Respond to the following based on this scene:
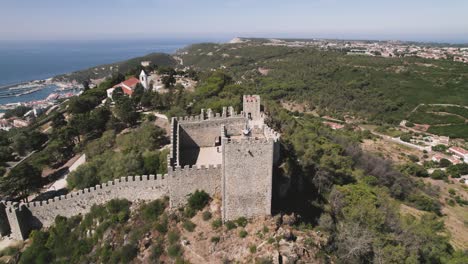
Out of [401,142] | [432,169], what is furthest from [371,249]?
[401,142]

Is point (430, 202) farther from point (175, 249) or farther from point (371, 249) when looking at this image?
point (175, 249)

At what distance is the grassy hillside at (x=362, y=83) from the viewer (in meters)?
77.9

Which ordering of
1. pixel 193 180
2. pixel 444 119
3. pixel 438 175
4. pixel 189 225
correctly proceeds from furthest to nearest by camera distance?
1. pixel 444 119
2. pixel 438 175
3. pixel 193 180
4. pixel 189 225

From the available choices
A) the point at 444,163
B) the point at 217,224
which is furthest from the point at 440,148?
the point at 217,224

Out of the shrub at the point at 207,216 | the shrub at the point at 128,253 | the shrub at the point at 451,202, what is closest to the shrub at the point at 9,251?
the shrub at the point at 128,253

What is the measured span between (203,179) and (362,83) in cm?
8238

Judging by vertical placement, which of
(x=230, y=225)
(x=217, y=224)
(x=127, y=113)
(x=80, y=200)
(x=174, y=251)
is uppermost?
(x=127, y=113)

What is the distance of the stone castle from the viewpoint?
47.5ft

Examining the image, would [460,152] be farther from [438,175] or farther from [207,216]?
[207,216]

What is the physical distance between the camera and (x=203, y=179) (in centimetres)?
1670

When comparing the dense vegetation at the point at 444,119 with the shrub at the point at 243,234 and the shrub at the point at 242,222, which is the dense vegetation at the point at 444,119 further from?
the shrub at the point at 243,234

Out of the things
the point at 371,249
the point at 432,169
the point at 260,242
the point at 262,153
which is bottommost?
the point at 432,169

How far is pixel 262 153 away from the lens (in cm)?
1428

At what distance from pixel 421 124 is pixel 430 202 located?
43.9m
